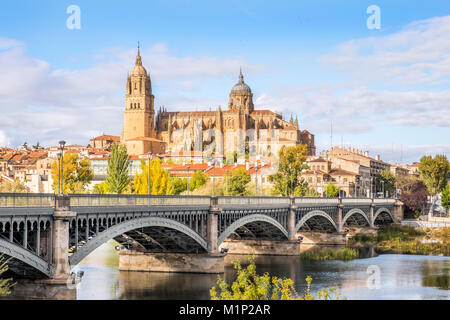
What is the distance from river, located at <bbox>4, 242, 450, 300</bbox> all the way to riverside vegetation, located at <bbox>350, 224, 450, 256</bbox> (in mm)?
11457

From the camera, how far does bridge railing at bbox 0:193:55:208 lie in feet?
84.1

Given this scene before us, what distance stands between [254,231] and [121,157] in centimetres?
2565

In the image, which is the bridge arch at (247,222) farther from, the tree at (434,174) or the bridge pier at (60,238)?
the tree at (434,174)

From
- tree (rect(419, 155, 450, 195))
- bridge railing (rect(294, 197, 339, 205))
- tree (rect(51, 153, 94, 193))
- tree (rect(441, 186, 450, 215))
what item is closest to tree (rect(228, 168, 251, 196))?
tree (rect(51, 153, 94, 193))

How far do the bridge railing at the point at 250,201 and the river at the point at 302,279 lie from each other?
491 cm

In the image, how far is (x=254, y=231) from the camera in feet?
209

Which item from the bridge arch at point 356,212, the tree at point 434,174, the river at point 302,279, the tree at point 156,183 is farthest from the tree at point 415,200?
the river at point 302,279

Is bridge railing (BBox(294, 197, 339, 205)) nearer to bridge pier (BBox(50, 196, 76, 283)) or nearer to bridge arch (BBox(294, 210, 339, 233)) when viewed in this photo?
bridge arch (BBox(294, 210, 339, 233))

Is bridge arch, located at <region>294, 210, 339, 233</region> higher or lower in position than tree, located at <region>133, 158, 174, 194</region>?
lower

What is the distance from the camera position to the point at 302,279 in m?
48.7

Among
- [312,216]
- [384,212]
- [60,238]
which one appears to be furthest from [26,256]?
[384,212]

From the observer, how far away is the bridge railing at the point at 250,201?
49322 mm

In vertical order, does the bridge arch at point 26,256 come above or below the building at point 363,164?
below
